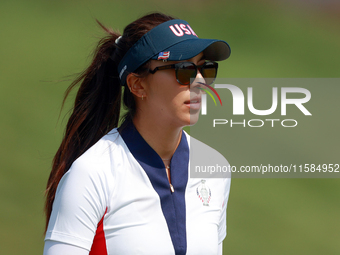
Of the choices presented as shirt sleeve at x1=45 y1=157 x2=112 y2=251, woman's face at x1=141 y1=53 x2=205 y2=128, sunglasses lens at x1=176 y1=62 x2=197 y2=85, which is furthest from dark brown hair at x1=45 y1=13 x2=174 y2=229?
shirt sleeve at x1=45 y1=157 x2=112 y2=251

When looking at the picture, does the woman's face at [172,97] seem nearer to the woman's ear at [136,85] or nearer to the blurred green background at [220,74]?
the woman's ear at [136,85]

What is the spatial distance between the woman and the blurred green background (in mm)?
363

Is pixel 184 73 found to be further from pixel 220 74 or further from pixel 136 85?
pixel 220 74

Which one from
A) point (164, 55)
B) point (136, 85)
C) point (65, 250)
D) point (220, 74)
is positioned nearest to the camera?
point (65, 250)

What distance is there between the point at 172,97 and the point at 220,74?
13.8 ft

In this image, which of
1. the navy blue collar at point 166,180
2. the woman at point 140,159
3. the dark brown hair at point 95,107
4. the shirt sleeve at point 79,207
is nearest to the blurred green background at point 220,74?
the dark brown hair at point 95,107

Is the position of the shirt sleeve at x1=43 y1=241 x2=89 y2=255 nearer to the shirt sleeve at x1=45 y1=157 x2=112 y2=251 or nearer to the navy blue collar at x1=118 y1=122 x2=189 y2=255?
the shirt sleeve at x1=45 y1=157 x2=112 y2=251

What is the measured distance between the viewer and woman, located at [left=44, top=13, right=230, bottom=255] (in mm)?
1644

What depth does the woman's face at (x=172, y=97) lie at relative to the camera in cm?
184

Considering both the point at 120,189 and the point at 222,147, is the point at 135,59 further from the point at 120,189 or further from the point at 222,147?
the point at 222,147

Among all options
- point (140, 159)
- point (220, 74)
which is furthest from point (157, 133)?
point (220, 74)

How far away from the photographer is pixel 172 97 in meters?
1.85

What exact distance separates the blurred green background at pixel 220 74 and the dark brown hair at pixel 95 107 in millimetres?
191

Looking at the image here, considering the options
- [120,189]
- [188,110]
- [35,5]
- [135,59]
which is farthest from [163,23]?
[35,5]
